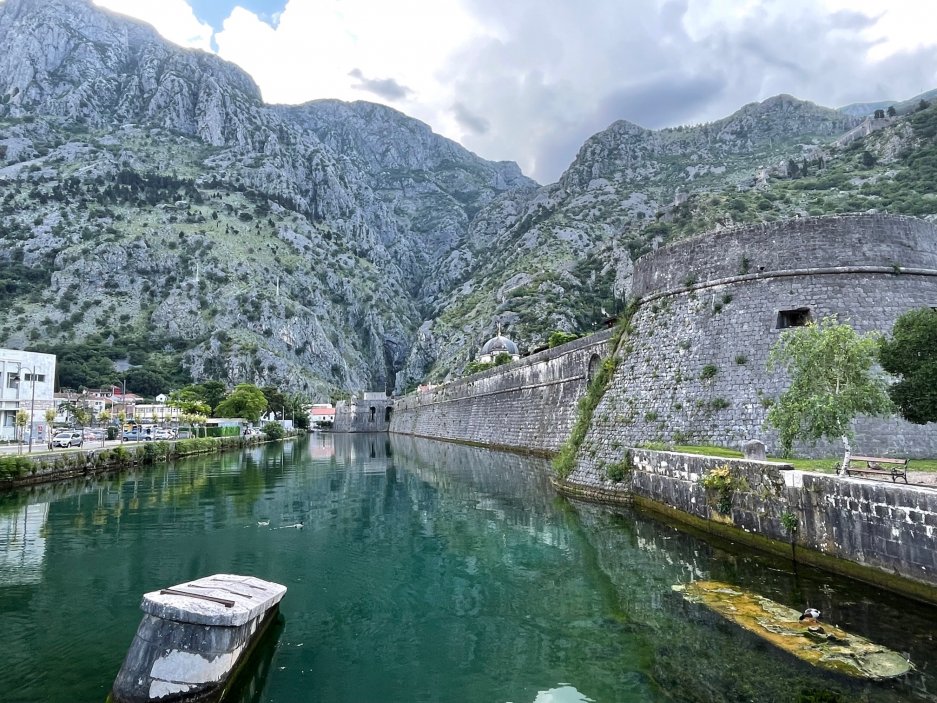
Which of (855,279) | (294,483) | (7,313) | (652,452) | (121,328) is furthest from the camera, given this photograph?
(121,328)

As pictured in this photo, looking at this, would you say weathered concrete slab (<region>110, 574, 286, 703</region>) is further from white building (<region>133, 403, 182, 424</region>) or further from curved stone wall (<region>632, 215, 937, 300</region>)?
white building (<region>133, 403, 182, 424</region>)

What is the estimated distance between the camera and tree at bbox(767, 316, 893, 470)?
11406 mm

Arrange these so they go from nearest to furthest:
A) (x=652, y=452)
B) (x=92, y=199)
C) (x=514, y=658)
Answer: (x=514, y=658) < (x=652, y=452) < (x=92, y=199)

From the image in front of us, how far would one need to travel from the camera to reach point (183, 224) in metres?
120

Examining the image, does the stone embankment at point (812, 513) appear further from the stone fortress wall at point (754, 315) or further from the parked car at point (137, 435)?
the parked car at point (137, 435)

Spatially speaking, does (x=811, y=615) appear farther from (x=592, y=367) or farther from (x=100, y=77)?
(x=100, y=77)

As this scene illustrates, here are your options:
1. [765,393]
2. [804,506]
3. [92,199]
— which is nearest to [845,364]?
[804,506]

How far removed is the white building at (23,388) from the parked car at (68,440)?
13.2 ft

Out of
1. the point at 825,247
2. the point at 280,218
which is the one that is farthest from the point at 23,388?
the point at 280,218

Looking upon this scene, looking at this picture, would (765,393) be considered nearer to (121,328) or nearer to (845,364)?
(845,364)

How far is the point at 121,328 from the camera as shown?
324 feet

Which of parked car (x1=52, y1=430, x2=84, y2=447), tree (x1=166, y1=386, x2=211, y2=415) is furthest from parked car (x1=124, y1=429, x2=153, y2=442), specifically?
tree (x1=166, y1=386, x2=211, y2=415)

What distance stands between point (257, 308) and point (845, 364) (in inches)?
4304

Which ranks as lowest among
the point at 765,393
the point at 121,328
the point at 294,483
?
the point at 294,483
